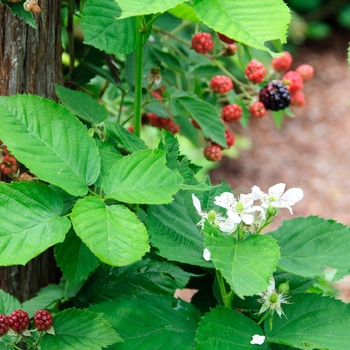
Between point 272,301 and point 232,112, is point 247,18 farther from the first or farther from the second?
point 232,112

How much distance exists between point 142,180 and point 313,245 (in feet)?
1.09

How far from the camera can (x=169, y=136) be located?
1.11 m

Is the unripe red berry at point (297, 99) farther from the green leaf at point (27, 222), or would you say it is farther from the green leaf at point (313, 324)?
the green leaf at point (27, 222)

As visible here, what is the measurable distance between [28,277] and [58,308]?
0.32ft

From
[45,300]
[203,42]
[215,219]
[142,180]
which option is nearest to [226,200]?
[215,219]

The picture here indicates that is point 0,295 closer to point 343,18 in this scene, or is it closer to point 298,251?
point 298,251

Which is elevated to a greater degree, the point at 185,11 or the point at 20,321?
the point at 185,11

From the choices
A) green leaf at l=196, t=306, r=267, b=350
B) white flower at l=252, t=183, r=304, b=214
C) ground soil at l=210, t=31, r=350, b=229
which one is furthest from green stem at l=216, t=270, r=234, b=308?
ground soil at l=210, t=31, r=350, b=229

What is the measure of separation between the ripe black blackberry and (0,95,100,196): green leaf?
0.64 metres

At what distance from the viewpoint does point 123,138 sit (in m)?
1.11

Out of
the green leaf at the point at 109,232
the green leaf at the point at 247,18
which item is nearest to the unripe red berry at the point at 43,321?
the green leaf at the point at 109,232

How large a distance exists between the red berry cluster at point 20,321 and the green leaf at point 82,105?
0.41 meters

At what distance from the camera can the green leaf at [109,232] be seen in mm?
834

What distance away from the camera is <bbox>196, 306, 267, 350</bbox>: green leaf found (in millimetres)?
926
